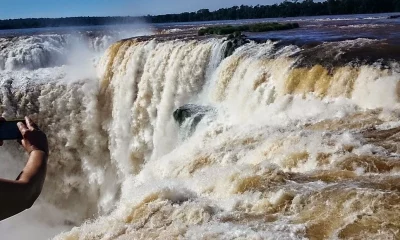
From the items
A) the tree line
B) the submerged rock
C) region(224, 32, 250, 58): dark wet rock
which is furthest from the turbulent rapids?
the tree line

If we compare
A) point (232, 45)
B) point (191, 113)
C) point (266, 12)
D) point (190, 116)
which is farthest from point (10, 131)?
point (266, 12)

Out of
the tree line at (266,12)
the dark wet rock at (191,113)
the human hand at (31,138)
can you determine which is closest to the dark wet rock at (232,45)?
the dark wet rock at (191,113)

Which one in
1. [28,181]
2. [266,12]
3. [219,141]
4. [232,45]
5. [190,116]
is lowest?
[266,12]

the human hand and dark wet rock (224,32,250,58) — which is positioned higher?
the human hand

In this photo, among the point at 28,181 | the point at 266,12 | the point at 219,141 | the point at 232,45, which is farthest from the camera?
the point at 266,12

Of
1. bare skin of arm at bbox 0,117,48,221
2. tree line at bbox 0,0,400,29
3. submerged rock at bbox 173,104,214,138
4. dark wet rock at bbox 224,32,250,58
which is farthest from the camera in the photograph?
tree line at bbox 0,0,400,29

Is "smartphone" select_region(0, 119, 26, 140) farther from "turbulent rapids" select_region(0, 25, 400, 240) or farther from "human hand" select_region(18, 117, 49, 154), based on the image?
"turbulent rapids" select_region(0, 25, 400, 240)

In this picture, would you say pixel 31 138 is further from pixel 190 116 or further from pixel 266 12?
pixel 266 12
